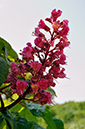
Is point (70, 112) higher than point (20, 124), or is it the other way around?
point (70, 112)

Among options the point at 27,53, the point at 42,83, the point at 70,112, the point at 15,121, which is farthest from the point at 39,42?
the point at 70,112

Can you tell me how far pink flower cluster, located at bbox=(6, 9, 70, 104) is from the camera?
702mm

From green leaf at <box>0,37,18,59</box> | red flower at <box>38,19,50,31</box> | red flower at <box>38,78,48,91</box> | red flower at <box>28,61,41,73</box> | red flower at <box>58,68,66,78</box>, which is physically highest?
red flower at <box>38,19,50,31</box>

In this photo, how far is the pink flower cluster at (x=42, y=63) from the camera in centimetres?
70

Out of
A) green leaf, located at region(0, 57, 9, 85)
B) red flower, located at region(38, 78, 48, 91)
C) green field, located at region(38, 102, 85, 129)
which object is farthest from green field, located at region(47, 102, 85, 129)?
green leaf, located at region(0, 57, 9, 85)

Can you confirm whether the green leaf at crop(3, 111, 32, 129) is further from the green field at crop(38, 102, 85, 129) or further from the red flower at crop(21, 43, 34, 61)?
the green field at crop(38, 102, 85, 129)

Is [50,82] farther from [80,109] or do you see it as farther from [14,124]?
[80,109]

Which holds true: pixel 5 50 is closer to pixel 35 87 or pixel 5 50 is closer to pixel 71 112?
pixel 35 87

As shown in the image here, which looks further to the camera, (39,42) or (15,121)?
(39,42)

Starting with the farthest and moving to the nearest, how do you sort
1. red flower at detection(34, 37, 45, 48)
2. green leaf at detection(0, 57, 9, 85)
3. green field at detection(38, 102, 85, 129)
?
green field at detection(38, 102, 85, 129), red flower at detection(34, 37, 45, 48), green leaf at detection(0, 57, 9, 85)

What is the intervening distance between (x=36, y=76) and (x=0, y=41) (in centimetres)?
17

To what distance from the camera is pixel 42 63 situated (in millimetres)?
749

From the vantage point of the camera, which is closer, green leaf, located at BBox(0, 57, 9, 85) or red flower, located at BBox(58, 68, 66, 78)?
green leaf, located at BBox(0, 57, 9, 85)

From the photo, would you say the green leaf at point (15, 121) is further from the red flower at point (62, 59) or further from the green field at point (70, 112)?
the green field at point (70, 112)
